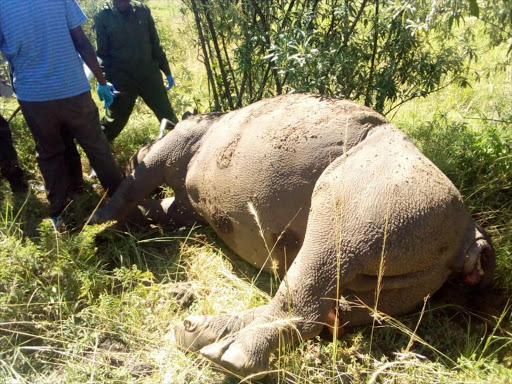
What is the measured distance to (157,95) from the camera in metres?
4.75

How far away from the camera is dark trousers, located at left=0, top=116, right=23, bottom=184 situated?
160 inches

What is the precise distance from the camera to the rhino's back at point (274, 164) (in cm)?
257

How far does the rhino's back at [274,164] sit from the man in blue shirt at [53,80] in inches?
42.9

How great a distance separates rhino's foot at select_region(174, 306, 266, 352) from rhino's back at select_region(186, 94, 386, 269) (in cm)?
44

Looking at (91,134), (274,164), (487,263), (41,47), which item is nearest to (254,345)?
(274,164)

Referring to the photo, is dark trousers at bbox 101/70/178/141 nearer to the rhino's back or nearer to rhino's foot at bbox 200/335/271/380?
the rhino's back


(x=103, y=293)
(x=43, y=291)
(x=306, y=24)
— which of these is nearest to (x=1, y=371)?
(x=43, y=291)

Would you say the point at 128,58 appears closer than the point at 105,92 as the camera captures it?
No

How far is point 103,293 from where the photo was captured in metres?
2.90

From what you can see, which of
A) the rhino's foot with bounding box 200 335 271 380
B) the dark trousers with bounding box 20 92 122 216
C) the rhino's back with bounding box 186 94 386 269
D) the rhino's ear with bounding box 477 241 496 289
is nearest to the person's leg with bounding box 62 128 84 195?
the dark trousers with bounding box 20 92 122 216

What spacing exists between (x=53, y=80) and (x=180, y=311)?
6.05 ft

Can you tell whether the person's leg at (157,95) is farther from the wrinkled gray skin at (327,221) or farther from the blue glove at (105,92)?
the wrinkled gray skin at (327,221)

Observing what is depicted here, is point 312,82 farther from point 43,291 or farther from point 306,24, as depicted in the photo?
point 43,291

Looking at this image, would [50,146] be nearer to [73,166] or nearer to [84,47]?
[73,166]
